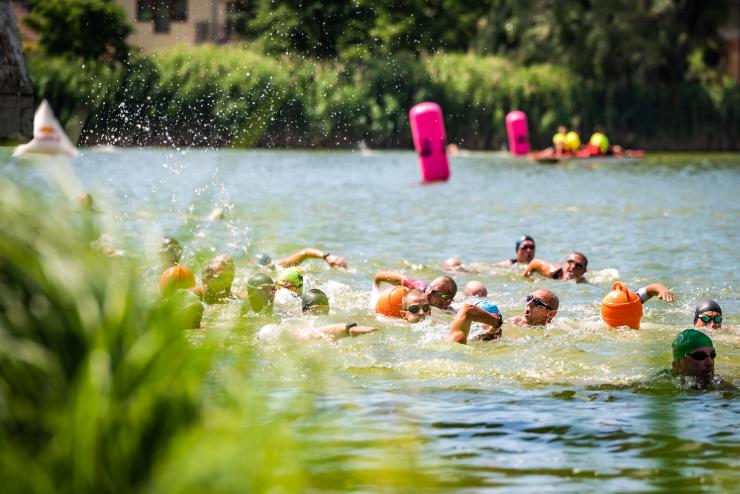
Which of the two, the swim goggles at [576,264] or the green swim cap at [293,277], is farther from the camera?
the swim goggles at [576,264]

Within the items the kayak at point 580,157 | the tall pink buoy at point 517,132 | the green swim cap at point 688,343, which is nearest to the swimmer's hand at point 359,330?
the green swim cap at point 688,343

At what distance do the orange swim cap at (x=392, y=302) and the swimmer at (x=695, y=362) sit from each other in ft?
12.2

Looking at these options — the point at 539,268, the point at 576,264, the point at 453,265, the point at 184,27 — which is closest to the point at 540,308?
the point at 576,264

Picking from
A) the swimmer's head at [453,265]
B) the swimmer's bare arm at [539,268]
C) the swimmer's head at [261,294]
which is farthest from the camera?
the swimmer's head at [453,265]

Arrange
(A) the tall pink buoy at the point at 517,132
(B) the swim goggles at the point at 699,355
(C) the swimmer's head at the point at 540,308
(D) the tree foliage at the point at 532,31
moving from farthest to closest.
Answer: (D) the tree foliage at the point at 532,31
(A) the tall pink buoy at the point at 517,132
(C) the swimmer's head at the point at 540,308
(B) the swim goggles at the point at 699,355

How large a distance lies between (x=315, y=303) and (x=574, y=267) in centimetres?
499

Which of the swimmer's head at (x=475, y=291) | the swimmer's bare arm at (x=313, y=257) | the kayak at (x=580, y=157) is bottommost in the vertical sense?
the kayak at (x=580, y=157)

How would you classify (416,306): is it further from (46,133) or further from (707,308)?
(46,133)

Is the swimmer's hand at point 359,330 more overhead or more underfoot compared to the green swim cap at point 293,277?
more underfoot

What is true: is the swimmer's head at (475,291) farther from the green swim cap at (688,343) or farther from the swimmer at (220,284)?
the green swim cap at (688,343)

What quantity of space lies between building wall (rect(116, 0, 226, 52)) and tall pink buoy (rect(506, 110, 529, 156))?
2216 centimetres

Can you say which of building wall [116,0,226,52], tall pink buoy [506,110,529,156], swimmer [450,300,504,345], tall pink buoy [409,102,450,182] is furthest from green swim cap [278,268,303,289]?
building wall [116,0,226,52]

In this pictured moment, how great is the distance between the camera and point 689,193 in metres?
36.3

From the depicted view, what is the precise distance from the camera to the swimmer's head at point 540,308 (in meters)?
13.8
